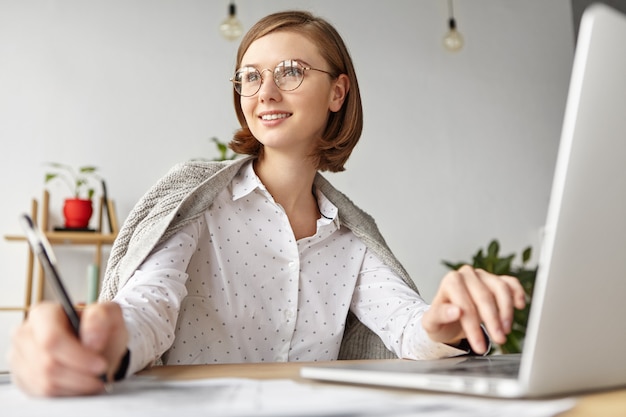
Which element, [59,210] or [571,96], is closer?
[571,96]

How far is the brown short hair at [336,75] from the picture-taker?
140 cm

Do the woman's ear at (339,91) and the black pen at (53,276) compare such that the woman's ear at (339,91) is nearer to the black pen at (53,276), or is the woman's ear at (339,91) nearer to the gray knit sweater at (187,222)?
the gray knit sweater at (187,222)

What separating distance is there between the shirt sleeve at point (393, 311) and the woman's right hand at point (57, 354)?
22.0 inches

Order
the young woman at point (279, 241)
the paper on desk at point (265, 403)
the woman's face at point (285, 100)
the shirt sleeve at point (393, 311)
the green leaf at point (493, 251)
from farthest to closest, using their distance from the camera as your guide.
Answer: the green leaf at point (493, 251) < the woman's face at point (285, 100) < the young woman at point (279, 241) < the shirt sleeve at point (393, 311) < the paper on desk at point (265, 403)

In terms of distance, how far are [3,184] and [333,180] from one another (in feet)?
6.46

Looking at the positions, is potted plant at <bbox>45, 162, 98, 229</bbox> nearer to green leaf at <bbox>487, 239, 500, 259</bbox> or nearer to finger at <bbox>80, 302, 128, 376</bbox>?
green leaf at <bbox>487, 239, 500, 259</bbox>

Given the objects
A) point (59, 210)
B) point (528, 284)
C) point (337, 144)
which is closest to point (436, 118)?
point (528, 284)

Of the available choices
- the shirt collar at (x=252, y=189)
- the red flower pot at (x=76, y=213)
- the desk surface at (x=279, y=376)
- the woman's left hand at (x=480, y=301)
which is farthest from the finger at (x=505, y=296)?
the red flower pot at (x=76, y=213)

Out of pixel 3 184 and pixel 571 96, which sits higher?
pixel 571 96

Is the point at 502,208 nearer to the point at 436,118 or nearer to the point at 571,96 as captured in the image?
the point at 436,118

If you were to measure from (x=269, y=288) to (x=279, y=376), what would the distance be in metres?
0.66

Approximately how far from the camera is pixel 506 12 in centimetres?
490

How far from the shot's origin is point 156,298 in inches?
35.2

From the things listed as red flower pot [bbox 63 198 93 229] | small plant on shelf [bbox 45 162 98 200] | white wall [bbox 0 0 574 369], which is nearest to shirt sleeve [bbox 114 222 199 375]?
red flower pot [bbox 63 198 93 229]
